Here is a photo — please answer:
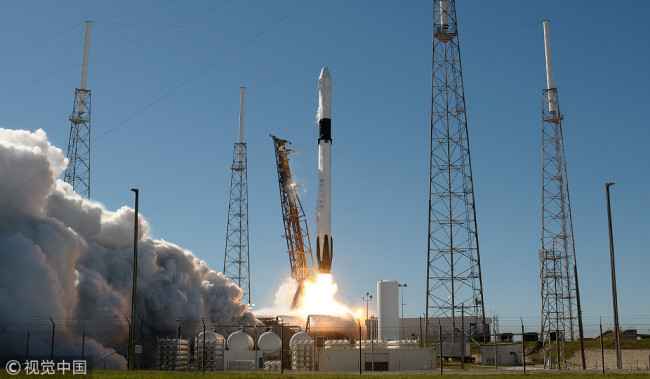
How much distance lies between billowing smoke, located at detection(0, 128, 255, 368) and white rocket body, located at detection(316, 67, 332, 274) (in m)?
8.77

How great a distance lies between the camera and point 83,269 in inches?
1789

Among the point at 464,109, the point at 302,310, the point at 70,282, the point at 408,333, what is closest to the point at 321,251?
the point at 302,310

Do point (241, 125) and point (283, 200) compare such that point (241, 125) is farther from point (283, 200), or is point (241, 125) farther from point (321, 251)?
point (321, 251)

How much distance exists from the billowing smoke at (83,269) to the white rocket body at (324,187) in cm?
877

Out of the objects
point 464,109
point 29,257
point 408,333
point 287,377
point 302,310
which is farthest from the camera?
point 408,333

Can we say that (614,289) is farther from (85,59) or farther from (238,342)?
(85,59)

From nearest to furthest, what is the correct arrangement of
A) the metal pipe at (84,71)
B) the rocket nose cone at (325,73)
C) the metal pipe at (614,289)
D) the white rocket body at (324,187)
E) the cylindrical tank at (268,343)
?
the metal pipe at (614,289)
the cylindrical tank at (268,343)
the metal pipe at (84,71)
the white rocket body at (324,187)
the rocket nose cone at (325,73)

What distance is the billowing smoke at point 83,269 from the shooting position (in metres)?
38.2

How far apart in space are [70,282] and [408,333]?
6008 centimetres

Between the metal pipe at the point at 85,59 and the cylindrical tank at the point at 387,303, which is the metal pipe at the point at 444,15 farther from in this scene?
the metal pipe at the point at 85,59

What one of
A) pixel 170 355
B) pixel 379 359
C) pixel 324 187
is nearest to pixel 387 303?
pixel 379 359

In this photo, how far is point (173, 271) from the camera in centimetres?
5356

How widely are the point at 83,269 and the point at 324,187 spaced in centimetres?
2058

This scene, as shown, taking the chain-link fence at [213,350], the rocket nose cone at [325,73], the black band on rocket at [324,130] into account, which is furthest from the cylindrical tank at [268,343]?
the rocket nose cone at [325,73]
